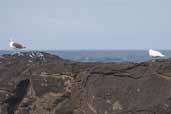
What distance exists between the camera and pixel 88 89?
1605 centimetres

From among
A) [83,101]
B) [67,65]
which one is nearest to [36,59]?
[67,65]

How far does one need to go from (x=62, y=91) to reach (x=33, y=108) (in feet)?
3.38

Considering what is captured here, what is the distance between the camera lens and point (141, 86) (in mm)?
15602

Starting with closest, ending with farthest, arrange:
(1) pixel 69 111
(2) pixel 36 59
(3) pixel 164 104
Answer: (3) pixel 164 104, (1) pixel 69 111, (2) pixel 36 59

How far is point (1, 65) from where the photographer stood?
1938 cm

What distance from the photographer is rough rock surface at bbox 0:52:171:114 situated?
1544 centimetres

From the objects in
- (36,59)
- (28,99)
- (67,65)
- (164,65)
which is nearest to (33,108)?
(28,99)

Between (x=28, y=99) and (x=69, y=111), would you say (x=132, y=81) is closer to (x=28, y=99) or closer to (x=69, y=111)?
(x=69, y=111)

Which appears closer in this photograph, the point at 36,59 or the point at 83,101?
the point at 83,101

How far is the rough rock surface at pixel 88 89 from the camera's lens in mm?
15438

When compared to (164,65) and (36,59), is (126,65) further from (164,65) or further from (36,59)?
(36,59)

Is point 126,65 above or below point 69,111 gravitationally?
above

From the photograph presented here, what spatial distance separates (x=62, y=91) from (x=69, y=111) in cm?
72

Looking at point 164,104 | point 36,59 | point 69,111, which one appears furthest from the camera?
point 36,59
